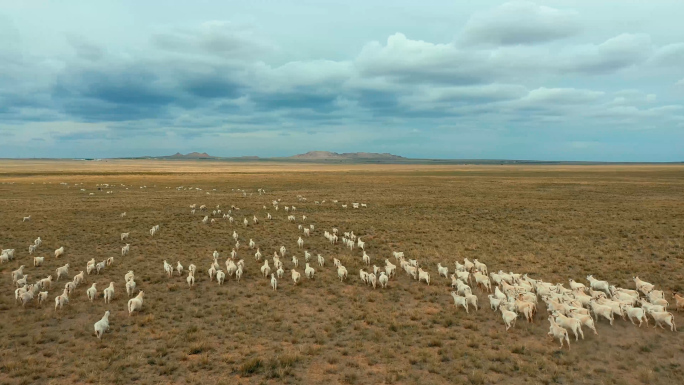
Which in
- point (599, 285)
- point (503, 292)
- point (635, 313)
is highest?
point (635, 313)

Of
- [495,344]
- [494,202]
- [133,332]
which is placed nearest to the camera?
[495,344]

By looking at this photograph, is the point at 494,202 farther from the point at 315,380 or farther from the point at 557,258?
the point at 315,380

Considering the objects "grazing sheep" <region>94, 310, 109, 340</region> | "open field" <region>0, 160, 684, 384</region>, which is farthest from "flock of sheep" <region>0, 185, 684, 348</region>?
"open field" <region>0, 160, 684, 384</region>

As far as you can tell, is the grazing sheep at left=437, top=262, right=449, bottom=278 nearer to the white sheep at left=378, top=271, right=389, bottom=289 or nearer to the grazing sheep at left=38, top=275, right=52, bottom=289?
the white sheep at left=378, top=271, right=389, bottom=289

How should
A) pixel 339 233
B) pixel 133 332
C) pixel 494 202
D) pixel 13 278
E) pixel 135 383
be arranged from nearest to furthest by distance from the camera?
pixel 135 383
pixel 133 332
pixel 13 278
pixel 339 233
pixel 494 202

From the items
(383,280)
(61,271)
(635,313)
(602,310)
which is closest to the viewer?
(635,313)

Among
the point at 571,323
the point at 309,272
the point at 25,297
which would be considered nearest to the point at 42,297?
the point at 25,297

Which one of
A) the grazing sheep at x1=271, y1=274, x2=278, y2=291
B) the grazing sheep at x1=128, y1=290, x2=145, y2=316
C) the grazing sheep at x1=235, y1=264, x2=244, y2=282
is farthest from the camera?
the grazing sheep at x1=235, y1=264, x2=244, y2=282

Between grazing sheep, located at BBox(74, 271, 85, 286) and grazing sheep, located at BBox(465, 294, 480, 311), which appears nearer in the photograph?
grazing sheep, located at BBox(465, 294, 480, 311)

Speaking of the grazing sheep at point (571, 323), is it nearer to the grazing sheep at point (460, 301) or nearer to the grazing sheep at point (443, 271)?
the grazing sheep at point (460, 301)

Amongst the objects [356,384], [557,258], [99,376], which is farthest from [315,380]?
[557,258]

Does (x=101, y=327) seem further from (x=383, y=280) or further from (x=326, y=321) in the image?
(x=383, y=280)
